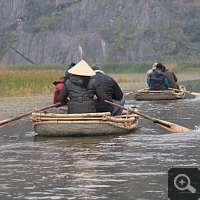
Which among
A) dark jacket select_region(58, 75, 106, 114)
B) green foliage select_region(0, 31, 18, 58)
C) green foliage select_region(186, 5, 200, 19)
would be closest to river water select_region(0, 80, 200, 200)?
dark jacket select_region(58, 75, 106, 114)

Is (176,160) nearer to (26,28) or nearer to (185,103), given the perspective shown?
(185,103)

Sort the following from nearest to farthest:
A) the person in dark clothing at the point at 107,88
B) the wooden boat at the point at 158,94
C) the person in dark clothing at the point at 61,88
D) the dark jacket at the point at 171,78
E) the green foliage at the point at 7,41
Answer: the person in dark clothing at the point at 61,88 → the person in dark clothing at the point at 107,88 → the wooden boat at the point at 158,94 → the dark jacket at the point at 171,78 → the green foliage at the point at 7,41

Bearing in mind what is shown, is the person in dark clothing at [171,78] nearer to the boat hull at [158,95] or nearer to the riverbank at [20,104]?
the boat hull at [158,95]

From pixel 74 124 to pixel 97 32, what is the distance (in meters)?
77.1

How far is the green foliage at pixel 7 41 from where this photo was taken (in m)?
90.2

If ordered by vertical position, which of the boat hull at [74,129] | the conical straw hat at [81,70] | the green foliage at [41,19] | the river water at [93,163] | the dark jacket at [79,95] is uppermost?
the green foliage at [41,19]

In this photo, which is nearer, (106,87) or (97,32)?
(106,87)

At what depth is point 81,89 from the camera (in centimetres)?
1129

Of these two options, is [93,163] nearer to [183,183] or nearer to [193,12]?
[183,183]

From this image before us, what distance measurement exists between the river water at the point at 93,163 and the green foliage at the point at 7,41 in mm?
78337

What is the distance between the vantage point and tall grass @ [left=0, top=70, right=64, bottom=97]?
971 inches

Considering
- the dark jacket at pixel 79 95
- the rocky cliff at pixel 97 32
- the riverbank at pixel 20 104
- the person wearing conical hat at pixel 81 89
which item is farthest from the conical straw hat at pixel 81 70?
the rocky cliff at pixel 97 32

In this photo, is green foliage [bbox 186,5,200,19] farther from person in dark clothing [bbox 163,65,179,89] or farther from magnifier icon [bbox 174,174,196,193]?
magnifier icon [bbox 174,174,196,193]

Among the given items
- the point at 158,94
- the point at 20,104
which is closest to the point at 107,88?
the point at 20,104
